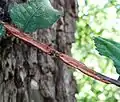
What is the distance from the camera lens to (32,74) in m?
0.68

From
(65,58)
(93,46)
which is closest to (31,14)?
(65,58)

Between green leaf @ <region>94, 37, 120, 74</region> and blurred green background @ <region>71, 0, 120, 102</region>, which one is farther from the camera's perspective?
blurred green background @ <region>71, 0, 120, 102</region>

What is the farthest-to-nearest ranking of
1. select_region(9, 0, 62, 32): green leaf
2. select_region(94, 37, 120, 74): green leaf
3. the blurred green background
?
the blurred green background < select_region(9, 0, 62, 32): green leaf < select_region(94, 37, 120, 74): green leaf

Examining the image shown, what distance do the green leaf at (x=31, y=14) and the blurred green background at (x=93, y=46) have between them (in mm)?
2133

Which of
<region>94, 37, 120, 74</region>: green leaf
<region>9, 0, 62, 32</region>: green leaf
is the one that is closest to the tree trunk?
<region>9, 0, 62, 32</region>: green leaf

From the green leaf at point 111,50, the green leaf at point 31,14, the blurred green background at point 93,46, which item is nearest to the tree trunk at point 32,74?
the green leaf at point 31,14

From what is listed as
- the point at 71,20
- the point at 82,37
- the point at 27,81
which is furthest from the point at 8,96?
the point at 82,37

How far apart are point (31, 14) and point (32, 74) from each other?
150 millimetres

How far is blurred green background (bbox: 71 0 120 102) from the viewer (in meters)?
2.89

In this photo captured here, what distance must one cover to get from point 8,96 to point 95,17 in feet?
9.26

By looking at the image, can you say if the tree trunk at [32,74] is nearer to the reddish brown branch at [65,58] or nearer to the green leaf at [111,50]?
the reddish brown branch at [65,58]

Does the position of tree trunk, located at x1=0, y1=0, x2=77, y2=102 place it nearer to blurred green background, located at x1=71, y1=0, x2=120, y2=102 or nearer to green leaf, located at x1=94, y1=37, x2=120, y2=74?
green leaf, located at x1=94, y1=37, x2=120, y2=74

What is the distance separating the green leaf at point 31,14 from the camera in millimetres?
578

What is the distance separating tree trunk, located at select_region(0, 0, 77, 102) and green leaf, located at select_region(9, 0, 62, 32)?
74 millimetres
